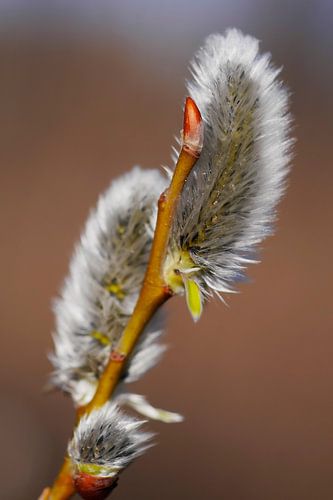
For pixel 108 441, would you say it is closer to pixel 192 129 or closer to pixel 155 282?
pixel 155 282

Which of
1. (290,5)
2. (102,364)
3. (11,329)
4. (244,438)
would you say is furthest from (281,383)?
(290,5)

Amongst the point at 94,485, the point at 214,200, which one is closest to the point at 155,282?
the point at 214,200

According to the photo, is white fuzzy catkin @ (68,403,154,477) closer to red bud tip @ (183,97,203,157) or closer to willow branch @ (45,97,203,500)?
willow branch @ (45,97,203,500)

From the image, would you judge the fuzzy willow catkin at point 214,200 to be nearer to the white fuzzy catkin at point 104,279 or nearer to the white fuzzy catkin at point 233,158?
the white fuzzy catkin at point 233,158

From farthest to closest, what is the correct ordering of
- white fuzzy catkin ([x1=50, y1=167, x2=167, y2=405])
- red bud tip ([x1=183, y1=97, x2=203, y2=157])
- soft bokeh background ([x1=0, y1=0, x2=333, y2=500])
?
1. soft bokeh background ([x1=0, y1=0, x2=333, y2=500])
2. white fuzzy catkin ([x1=50, y1=167, x2=167, y2=405])
3. red bud tip ([x1=183, y1=97, x2=203, y2=157])

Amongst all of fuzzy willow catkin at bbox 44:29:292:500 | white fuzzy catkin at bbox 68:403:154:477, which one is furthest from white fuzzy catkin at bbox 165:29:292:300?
white fuzzy catkin at bbox 68:403:154:477
